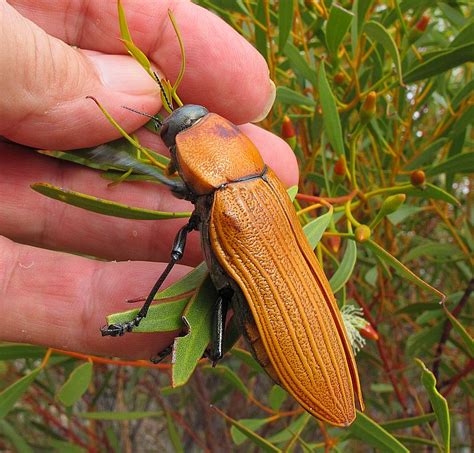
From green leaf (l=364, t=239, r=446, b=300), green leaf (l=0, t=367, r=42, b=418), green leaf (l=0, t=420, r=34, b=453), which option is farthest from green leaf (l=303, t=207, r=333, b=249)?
green leaf (l=0, t=420, r=34, b=453)

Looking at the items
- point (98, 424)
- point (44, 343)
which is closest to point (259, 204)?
point (44, 343)

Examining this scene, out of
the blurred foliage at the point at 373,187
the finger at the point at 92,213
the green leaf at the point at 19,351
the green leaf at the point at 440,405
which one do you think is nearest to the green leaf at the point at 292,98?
the blurred foliage at the point at 373,187

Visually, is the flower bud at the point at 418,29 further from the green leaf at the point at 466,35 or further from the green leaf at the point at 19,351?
the green leaf at the point at 19,351

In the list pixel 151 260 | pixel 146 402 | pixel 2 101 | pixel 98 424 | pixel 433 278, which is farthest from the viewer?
pixel 146 402

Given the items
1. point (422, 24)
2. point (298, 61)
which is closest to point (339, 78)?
point (298, 61)

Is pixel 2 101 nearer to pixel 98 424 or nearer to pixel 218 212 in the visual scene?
pixel 218 212

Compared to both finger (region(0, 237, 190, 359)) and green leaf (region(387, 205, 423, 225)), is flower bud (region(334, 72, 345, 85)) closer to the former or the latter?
green leaf (region(387, 205, 423, 225))
